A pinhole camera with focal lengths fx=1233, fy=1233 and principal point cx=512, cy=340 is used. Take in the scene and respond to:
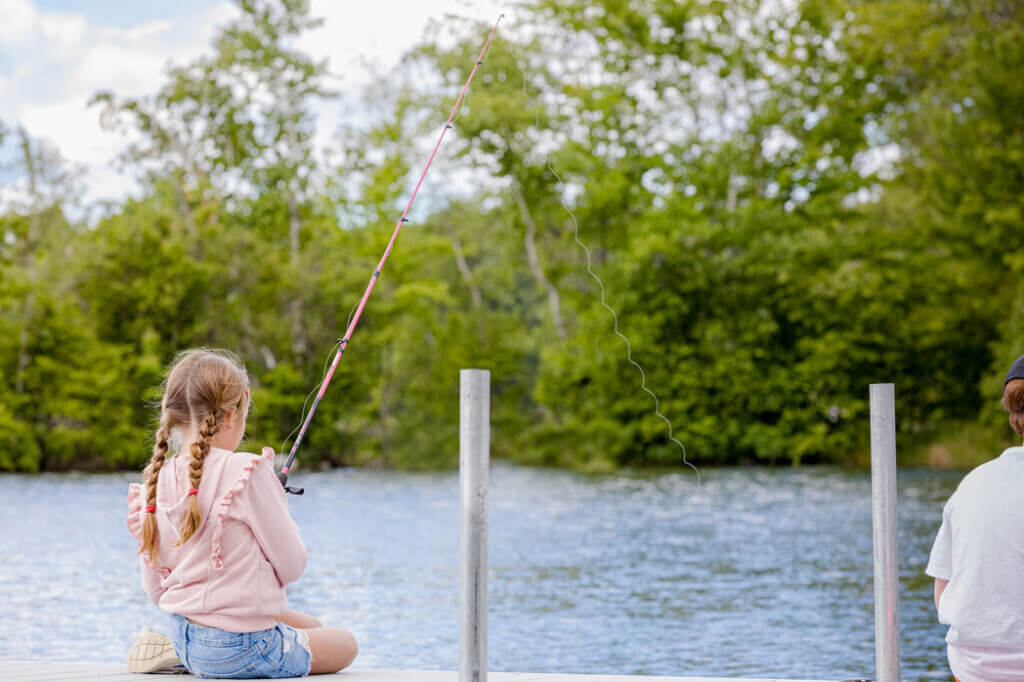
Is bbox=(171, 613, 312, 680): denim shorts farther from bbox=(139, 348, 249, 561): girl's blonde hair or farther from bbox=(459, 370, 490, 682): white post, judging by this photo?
bbox=(459, 370, 490, 682): white post

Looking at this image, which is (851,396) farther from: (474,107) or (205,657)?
(205,657)

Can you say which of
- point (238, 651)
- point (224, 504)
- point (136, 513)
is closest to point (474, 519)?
point (224, 504)

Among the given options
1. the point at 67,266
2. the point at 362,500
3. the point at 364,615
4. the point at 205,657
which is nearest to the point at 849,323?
the point at 362,500

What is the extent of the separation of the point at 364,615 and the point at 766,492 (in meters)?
11.3

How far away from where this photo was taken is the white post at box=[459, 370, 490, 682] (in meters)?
2.85

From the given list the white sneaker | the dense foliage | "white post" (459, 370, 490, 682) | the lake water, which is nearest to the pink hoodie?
the white sneaker

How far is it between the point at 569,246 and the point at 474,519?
86.9ft

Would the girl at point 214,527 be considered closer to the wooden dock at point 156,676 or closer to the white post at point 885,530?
the wooden dock at point 156,676

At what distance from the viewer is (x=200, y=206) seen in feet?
90.3

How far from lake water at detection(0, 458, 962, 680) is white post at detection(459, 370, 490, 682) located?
11.8ft

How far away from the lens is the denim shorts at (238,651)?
3104 millimetres

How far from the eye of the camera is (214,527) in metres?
3.00

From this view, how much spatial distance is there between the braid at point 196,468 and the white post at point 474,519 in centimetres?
63

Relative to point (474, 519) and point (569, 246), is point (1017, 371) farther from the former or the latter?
point (569, 246)
